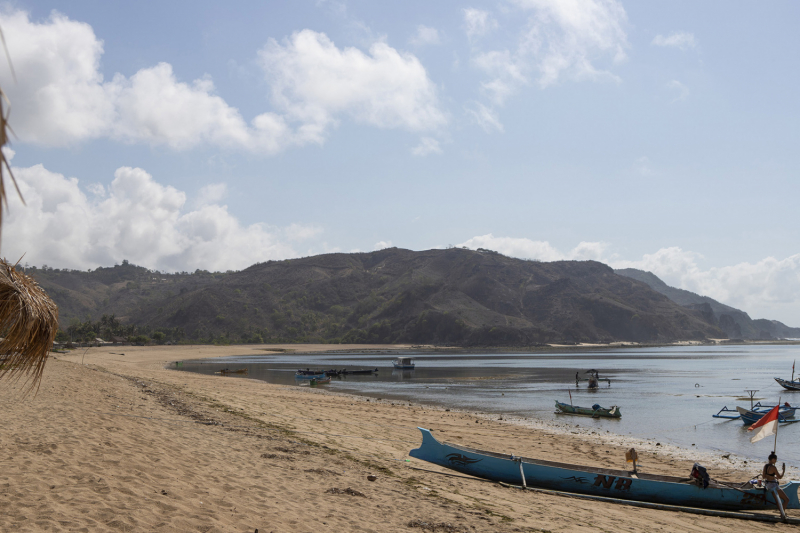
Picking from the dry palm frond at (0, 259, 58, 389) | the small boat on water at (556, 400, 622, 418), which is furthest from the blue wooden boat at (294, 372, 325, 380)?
the dry palm frond at (0, 259, 58, 389)

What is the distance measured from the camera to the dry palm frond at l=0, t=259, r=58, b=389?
6507 mm

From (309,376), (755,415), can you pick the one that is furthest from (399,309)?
(755,415)

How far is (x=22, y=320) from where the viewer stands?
6645mm

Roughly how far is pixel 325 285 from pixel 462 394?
511 ft

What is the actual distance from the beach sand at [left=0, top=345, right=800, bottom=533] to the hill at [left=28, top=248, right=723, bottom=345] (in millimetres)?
116071

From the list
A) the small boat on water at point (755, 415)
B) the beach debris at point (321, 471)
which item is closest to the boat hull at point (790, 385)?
the small boat on water at point (755, 415)

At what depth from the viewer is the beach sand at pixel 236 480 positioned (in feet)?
23.0

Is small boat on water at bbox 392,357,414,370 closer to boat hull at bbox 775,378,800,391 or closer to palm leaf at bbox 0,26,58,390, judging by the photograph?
boat hull at bbox 775,378,800,391

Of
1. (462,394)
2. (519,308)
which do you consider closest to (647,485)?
(462,394)

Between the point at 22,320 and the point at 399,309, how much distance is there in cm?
15474

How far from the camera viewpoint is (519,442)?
61.6 ft

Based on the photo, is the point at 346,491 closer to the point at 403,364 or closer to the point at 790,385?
the point at 790,385

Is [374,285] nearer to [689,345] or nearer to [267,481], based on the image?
[689,345]

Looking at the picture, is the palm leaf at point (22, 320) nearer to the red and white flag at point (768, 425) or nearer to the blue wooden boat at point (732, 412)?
the red and white flag at point (768, 425)
